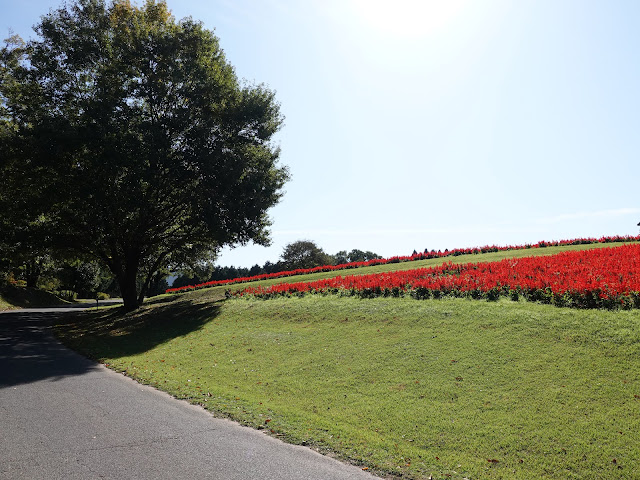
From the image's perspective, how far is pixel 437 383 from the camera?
7.55m

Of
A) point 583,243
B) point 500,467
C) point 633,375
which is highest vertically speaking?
point 583,243

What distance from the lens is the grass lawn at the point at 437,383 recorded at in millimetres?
5309

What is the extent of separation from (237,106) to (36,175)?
11186mm

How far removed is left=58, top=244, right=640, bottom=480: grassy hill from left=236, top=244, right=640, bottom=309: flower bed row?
757 millimetres

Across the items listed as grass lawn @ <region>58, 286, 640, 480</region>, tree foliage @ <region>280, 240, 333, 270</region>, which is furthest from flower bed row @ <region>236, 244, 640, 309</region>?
tree foliage @ <region>280, 240, 333, 270</region>

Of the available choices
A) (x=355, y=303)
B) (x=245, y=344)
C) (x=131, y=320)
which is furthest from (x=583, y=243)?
(x=131, y=320)

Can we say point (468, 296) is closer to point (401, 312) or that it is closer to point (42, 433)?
point (401, 312)

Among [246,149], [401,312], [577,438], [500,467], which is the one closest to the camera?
[500,467]

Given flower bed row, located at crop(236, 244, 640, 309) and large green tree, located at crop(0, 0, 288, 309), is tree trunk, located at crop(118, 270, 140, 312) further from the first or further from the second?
flower bed row, located at crop(236, 244, 640, 309)

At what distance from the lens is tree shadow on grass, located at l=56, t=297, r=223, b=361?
14336 mm

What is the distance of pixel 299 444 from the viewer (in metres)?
5.84

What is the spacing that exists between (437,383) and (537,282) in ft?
18.7

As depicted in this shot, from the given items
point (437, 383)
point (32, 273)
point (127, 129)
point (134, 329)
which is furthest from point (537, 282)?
point (32, 273)

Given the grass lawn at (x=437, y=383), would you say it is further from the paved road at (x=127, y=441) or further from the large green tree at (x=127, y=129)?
the large green tree at (x=127, y=129)
